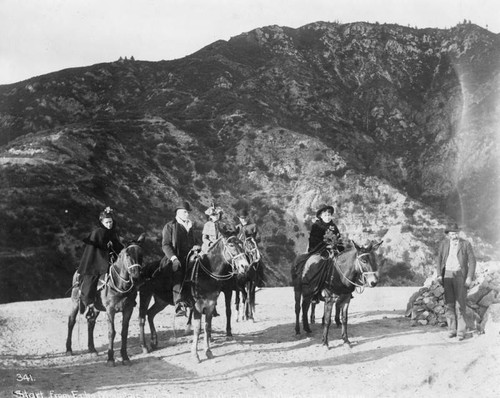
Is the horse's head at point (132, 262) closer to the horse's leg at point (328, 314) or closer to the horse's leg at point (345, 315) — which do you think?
the horse's leg at point (328, 314)

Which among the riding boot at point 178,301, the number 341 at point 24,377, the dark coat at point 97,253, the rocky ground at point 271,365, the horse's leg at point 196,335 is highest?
the dark coat at point 97,253

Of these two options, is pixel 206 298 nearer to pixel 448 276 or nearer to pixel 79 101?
pixel 448 276

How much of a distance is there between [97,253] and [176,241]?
6.56 feet

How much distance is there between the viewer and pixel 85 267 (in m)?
11.3

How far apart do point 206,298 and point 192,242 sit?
1761 millimetres

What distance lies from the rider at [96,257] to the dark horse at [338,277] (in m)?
4.82

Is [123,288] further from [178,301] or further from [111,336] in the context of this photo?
[178,301]

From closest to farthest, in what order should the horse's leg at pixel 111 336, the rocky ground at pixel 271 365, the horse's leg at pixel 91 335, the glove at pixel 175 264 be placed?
1. the rocky ground at pixel 271 365
2. the horse's leg at pixel 111 336
3. the glove at pixel 175 264
4. the horse's leg at pixel 91 335

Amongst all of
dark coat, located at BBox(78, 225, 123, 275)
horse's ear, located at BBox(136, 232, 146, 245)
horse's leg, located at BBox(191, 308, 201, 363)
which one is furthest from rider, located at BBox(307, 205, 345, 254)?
dark coat, located at BBox(78, 225, 123, 275)

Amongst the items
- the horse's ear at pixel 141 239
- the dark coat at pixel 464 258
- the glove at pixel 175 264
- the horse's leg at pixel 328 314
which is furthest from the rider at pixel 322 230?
the horse's ear at pixel 141 239

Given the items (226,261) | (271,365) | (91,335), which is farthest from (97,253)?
(271,365)

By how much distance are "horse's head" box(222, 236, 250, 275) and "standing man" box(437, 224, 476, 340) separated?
4.84 metres

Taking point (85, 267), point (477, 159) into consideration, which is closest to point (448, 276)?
point (85, 267)

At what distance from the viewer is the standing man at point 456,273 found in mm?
10914
